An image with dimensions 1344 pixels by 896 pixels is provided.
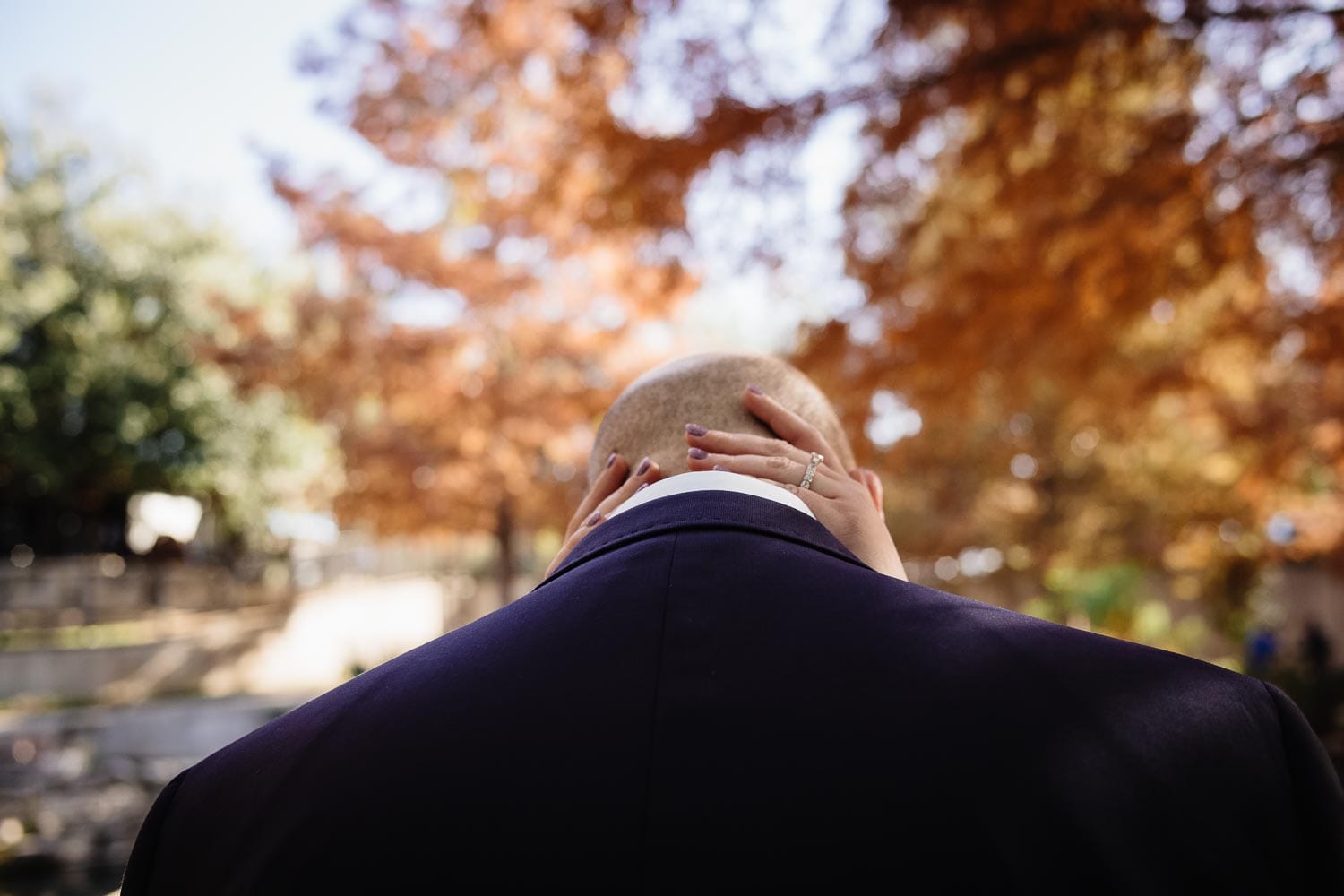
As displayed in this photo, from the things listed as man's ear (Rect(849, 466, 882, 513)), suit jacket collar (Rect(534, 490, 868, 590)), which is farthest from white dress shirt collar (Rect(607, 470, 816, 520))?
man's ear (Rect(849, 466, 882, 513))

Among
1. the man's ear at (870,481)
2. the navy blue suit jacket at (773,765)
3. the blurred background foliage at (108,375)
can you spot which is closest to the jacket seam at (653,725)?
the navy blue suit jacket at (773,765)

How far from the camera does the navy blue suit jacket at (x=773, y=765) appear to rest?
0.83 m

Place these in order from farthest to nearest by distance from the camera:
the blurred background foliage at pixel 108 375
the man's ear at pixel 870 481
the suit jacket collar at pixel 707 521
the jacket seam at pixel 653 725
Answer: the blurred background foliage at pixel 108 375, the man's ear at pixel 870 481, the suit jacket collar at pixel 707 521, the jacket seam at pixel 653 725

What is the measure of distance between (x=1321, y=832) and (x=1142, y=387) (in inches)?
262

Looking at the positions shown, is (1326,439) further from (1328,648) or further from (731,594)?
(1328,648)

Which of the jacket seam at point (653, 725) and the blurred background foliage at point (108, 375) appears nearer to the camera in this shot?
the jacket seam at point (653, 725)

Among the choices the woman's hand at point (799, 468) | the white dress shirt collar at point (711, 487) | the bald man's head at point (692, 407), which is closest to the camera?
the white dress shirt collar at point (711, 487)

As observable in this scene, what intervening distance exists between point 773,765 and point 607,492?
709 millimetres

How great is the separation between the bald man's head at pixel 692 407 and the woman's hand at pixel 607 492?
0.08ft

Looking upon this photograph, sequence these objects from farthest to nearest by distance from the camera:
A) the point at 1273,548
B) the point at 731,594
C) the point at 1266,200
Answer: the point at 1273,548
the point at 1266,200
the point at 731,594

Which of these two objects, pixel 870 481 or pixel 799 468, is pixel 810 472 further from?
pixel 870 481

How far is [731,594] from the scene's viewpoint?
1.00 meters

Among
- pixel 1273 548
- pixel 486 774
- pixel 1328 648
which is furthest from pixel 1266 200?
pixel 1328 648

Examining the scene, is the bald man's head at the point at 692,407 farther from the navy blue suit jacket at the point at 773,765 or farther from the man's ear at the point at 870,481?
the navy blue suit jacket at the point at 773,765
